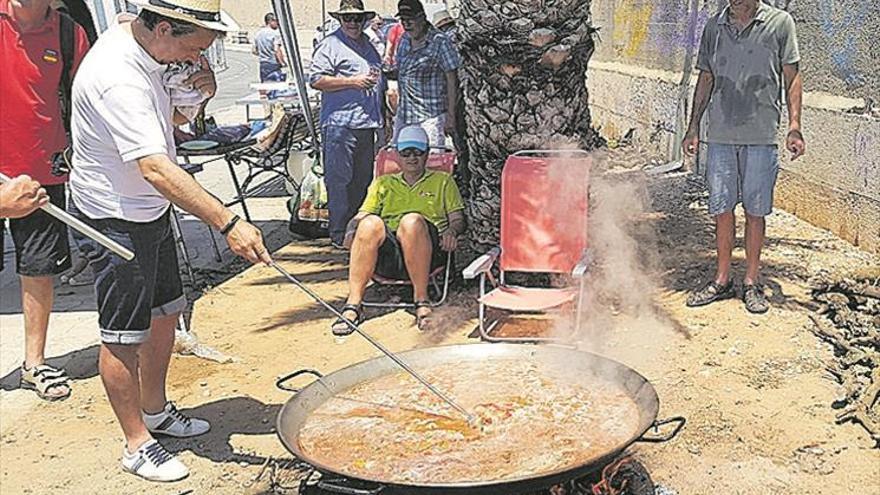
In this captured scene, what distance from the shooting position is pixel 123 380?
4.04 m

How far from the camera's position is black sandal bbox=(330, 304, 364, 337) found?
6.02m

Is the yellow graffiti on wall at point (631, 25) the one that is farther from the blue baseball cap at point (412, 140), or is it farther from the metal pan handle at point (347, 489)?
the metal pan handle at point (347, 489)

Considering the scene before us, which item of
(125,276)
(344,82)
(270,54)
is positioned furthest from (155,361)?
(270,54)

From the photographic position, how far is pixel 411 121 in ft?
24.0

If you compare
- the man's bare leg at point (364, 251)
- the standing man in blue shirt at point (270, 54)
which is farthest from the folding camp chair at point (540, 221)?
the standing man in blue shirt at point (270, 54)

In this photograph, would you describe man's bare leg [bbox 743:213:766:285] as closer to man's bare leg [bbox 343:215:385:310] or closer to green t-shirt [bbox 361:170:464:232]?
green t-shirt [bbox 361:170:464:232]

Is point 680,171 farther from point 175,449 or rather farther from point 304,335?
point 175,449

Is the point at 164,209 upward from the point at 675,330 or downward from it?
upward

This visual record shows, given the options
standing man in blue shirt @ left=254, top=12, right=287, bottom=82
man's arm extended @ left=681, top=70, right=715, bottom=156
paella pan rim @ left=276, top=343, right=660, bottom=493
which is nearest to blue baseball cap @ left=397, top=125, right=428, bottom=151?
man's arm extended @ left=681, top=70, right=715, bottom=156

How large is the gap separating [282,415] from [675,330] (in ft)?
9.97

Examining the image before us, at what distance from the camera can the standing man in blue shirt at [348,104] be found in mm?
7363

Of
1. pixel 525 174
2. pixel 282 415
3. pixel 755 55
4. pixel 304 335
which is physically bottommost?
pixel 304 335

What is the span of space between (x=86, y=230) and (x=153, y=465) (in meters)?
1.24

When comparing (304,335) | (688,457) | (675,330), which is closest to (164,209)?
(304,335)
